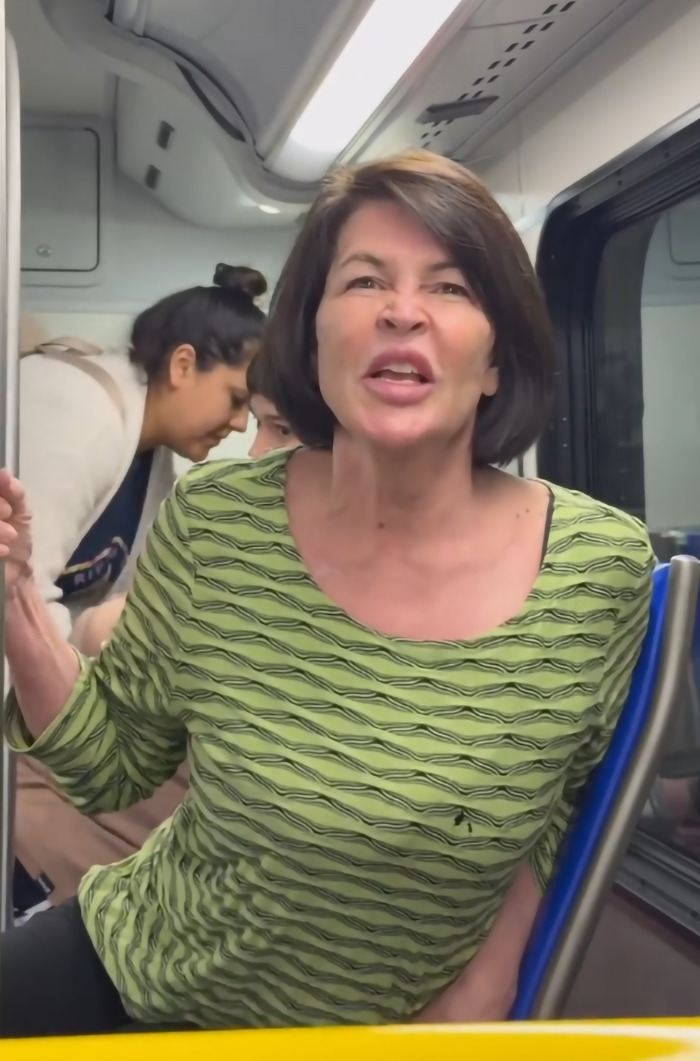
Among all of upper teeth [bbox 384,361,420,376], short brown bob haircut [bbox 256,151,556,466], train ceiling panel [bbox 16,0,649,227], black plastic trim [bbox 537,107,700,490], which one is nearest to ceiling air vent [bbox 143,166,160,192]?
train ceiling panel [bbox 16,0,649,227]

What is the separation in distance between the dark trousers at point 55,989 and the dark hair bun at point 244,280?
4.24 feet

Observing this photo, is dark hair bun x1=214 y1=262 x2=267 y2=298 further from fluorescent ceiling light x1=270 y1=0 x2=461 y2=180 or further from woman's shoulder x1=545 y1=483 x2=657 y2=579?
woman's shoulder x1=545 y1=483 x2=657 y2=579

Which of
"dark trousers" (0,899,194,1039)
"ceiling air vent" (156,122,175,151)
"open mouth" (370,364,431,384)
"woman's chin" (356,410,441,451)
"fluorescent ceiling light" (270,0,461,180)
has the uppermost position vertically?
"ceiling air vent" (156,122,175,151)

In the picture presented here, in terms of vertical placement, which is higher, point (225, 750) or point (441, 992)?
point (225, 750)

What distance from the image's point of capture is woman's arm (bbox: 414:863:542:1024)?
2.71 feet

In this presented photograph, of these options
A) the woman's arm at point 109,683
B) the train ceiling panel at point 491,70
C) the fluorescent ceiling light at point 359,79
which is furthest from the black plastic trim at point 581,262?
the woman's arm at point 109,683

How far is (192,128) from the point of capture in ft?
6.08

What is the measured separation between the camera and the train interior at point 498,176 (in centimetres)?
146

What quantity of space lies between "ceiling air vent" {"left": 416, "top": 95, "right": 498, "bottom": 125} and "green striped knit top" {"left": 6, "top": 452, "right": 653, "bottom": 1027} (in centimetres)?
109

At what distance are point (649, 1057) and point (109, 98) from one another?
1877 mm

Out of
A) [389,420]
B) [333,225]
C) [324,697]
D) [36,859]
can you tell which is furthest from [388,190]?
[36,859]

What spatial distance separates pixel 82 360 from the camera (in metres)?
1.82

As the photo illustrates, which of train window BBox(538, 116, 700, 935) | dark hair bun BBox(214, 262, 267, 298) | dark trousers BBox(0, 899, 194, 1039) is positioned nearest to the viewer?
dark trousers BBox(0, 899, 194, 1039)

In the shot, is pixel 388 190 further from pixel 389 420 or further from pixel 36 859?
pixel 36 859
